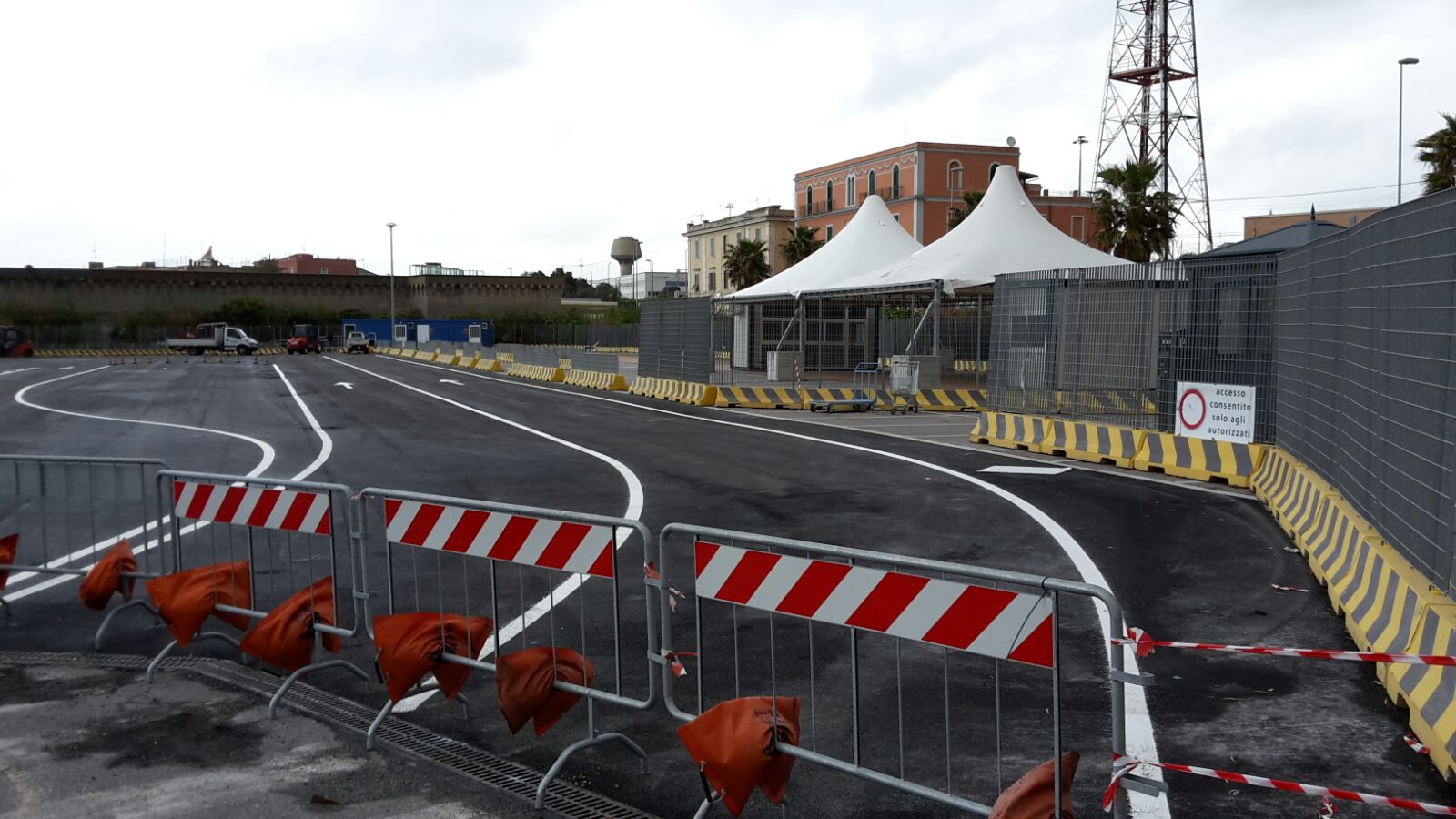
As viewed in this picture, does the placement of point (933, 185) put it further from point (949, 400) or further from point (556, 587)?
point (556, 587)

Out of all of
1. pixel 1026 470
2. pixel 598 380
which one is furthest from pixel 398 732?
pixel 598 380

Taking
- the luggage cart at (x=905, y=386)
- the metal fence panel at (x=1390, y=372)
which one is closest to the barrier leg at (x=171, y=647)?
the metal fence panel at (x=1390, y=372)

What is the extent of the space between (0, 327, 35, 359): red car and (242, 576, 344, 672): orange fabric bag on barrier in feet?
277

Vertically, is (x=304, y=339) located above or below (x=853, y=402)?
above

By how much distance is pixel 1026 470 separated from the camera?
16828 millimetres

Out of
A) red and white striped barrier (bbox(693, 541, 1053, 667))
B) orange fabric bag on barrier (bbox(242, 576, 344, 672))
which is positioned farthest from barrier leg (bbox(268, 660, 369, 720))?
red and white striped barrier (bbox(693, 541, 1053, 667))

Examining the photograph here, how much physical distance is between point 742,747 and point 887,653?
274 centimetres

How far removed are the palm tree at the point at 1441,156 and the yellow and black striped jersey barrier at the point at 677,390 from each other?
25360mm

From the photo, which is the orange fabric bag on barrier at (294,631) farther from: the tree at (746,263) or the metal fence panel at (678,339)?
the tree at (746,263)

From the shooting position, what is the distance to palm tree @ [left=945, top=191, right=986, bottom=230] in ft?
212

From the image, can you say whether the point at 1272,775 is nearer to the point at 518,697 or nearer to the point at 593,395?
the point at 518,697

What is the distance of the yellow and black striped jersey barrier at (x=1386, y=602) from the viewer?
5426 millimetres

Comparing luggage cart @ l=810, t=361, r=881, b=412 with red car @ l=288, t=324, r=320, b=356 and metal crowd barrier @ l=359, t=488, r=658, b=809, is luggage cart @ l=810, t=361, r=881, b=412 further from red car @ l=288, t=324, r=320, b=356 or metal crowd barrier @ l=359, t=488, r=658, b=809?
red car @ l=288, t=324, r=320, b=356

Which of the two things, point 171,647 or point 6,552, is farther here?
point 6,552
